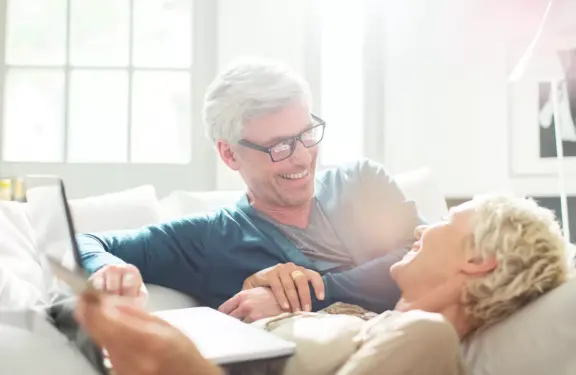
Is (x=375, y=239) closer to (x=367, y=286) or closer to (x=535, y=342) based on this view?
(x=367, y=286)

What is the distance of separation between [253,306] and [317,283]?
3.5 inches

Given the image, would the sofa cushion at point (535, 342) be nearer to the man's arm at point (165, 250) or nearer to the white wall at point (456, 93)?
the man's arm at point (165, 250)

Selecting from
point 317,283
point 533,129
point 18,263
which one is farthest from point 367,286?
point 533,129

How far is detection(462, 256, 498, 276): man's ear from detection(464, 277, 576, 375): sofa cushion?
0.05m

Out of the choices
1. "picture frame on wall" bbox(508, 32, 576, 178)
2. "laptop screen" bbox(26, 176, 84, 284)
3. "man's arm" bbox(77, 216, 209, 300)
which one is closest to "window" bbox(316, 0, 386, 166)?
"picture frame on wall" bbox(508, 32, 576, 178)

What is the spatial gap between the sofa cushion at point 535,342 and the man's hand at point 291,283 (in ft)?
0.65

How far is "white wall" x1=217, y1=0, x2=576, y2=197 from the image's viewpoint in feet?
5.23

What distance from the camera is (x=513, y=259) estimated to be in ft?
2.18

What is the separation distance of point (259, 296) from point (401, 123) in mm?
958

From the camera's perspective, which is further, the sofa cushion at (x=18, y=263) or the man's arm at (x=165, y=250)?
the man's arm at (x=165, y=250)

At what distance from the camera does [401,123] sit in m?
1.63

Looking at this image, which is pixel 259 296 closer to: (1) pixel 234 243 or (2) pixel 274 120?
(1) pixel 234 243

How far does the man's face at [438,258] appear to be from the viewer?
2.31ft

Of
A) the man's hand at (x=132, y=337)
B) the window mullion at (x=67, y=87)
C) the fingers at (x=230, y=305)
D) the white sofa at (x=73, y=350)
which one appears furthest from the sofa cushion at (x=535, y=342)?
the window mullion at (x=67, y=87)
